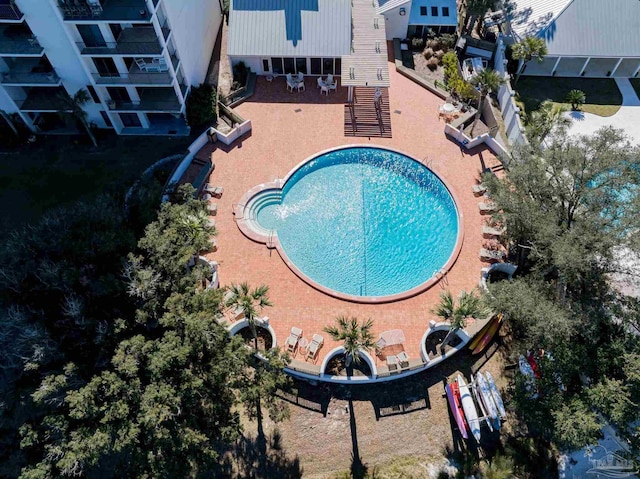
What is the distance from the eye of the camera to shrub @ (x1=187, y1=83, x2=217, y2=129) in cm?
3831

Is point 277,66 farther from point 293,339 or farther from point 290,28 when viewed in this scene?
point 293,339

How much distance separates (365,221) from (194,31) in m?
24.0

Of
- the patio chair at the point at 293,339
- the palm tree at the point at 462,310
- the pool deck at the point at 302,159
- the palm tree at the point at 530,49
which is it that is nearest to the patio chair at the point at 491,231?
the pool deck at the point at 302,159

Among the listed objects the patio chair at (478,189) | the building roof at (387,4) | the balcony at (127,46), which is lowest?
the patio chair at (478,189)

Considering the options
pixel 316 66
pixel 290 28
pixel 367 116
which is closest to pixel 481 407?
pixel 367 116

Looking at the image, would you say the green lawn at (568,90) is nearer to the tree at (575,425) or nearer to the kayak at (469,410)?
the kayak at (469,410)

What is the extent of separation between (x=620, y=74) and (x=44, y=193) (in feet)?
184

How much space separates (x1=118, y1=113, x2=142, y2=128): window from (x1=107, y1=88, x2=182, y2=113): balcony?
164 centimetres

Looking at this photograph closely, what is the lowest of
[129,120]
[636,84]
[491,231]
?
[491,231]

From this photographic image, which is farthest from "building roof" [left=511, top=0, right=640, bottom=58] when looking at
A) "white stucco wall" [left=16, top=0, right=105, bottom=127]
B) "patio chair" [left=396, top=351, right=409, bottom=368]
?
"white stucco wall" [left=16, top=0, right=105, bottom=127]

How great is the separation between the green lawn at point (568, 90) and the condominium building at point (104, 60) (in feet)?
106

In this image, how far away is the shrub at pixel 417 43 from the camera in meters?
46.1

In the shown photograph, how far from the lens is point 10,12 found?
30.0 meters

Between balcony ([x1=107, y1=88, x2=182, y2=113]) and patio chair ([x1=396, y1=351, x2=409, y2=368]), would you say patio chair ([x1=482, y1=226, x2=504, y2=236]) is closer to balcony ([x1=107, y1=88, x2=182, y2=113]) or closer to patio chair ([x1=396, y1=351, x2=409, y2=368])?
patio chair ([x1=396, y1=351, x2=409, y2=368])
